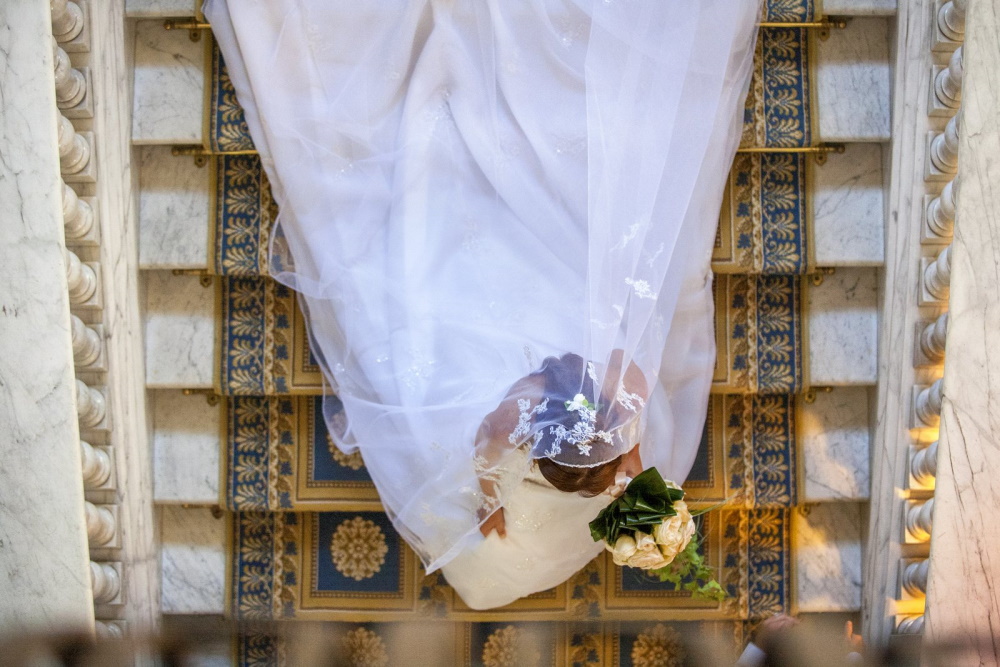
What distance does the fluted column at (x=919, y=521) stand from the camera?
10.6 feet

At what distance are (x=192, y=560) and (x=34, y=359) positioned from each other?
1056 millimetres

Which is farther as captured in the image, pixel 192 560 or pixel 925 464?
pixel 192 560

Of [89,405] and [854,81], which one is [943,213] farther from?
[89,405]

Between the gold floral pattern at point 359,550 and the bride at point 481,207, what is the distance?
0.40m

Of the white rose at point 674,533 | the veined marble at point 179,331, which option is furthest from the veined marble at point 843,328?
the veined marble at point 179,331

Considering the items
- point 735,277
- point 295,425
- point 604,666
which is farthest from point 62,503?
point 735,277

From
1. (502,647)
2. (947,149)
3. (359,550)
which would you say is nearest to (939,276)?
(947,149)

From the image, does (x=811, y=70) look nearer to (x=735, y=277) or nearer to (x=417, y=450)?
(x=735, y=277)

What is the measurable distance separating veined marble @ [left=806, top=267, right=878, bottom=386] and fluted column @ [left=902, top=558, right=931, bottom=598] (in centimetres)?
57

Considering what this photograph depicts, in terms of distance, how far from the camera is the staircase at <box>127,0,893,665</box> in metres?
3.44

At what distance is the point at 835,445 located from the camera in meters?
3.57

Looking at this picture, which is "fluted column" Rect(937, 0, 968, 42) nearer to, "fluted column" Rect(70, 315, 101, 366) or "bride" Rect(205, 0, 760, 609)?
"bride" Rect(205, 0, 760, 609)

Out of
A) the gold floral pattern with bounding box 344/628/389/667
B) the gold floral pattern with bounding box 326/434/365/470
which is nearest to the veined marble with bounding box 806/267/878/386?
the gold floral pattern with bounding box 326/434/365/470

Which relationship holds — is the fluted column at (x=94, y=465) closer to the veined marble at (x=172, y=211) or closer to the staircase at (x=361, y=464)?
the staircase at (x=361, y=464)
